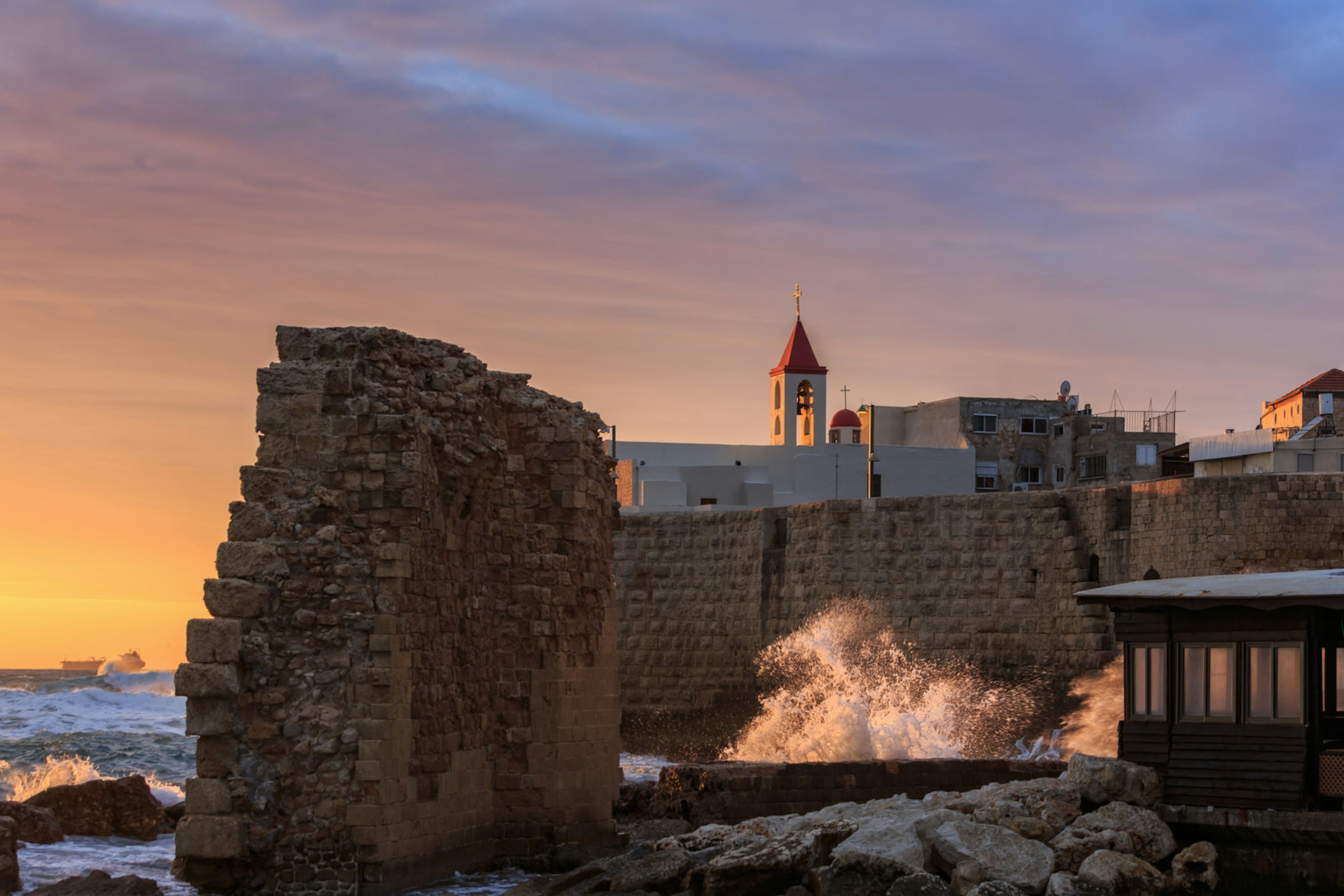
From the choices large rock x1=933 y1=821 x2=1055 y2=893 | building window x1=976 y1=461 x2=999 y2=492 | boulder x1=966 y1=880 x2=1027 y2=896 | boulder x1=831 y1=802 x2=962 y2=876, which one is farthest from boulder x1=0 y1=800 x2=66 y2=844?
building window x1=976 y1=461 x2=999 y2=492

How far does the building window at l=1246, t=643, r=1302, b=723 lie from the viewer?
47.1ft

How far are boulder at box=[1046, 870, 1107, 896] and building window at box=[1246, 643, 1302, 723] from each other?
8.62 ft

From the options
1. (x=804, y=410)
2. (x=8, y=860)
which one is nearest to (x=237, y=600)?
(x=8, y=860)

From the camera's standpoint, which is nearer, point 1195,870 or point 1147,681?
point 1195,870

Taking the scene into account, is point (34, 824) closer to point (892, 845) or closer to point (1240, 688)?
point (892, 845)

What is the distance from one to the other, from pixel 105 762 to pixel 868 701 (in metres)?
12.8

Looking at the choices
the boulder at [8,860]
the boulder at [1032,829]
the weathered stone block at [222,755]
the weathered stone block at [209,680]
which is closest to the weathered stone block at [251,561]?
the weathered stone block at [209,680]

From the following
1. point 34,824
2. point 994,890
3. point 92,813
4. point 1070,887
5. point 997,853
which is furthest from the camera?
point 92,813

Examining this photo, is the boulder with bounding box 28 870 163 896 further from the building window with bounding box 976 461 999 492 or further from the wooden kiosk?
the building window with bounding box 976 461 999 492

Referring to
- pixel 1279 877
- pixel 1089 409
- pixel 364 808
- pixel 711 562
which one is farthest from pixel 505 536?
pixel 1089 409

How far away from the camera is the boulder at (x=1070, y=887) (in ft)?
42.5

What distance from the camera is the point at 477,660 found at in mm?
15531

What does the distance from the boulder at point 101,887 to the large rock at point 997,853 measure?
21.4ft

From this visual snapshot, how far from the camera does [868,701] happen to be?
28.0 metres
